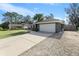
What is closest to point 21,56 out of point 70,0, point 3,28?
Answer: point 70,0

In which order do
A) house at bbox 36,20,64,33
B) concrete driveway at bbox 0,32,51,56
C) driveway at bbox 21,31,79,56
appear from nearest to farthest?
1. driveway at bbox 21,31,79,56
2. concrete driveway at bbox 0,32,51,56
3. house at bbox 36,20,64,33

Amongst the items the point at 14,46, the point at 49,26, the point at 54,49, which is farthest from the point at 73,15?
the point at 14,46

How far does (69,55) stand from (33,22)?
19.2m

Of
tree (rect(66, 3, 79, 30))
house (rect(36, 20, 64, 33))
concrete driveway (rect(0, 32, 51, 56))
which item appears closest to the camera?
concrete driveway (rect(0, 32, 51, 56))

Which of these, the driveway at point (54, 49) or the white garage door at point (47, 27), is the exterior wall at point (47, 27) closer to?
the white garage door at point (47, 27)

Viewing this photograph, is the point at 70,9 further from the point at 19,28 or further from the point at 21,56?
the point at 21,56

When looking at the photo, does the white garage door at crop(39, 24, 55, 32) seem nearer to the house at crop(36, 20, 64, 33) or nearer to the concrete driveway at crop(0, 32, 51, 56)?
the house at crop(36, 20, 64, 33)

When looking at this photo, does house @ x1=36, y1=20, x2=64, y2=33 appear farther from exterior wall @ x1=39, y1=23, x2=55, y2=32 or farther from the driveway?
the driveway

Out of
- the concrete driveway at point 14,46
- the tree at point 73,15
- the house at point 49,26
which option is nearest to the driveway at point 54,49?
the concrete driveway at point 14,46

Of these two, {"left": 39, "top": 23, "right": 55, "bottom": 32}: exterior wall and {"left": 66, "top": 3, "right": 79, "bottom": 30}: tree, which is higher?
{"left": 66, "top": 3, "right": 79, "bottom": 30}: tree

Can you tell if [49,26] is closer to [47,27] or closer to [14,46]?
Answer: [47,27]

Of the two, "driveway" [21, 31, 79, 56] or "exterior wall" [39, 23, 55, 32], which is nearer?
"driveway" [21, 31, 79, 56]

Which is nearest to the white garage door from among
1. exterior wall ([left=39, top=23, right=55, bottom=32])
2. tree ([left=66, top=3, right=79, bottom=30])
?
exterior wall ([left=39, top=23, right=55, bottom=32])

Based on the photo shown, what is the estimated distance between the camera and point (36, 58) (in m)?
5.05
